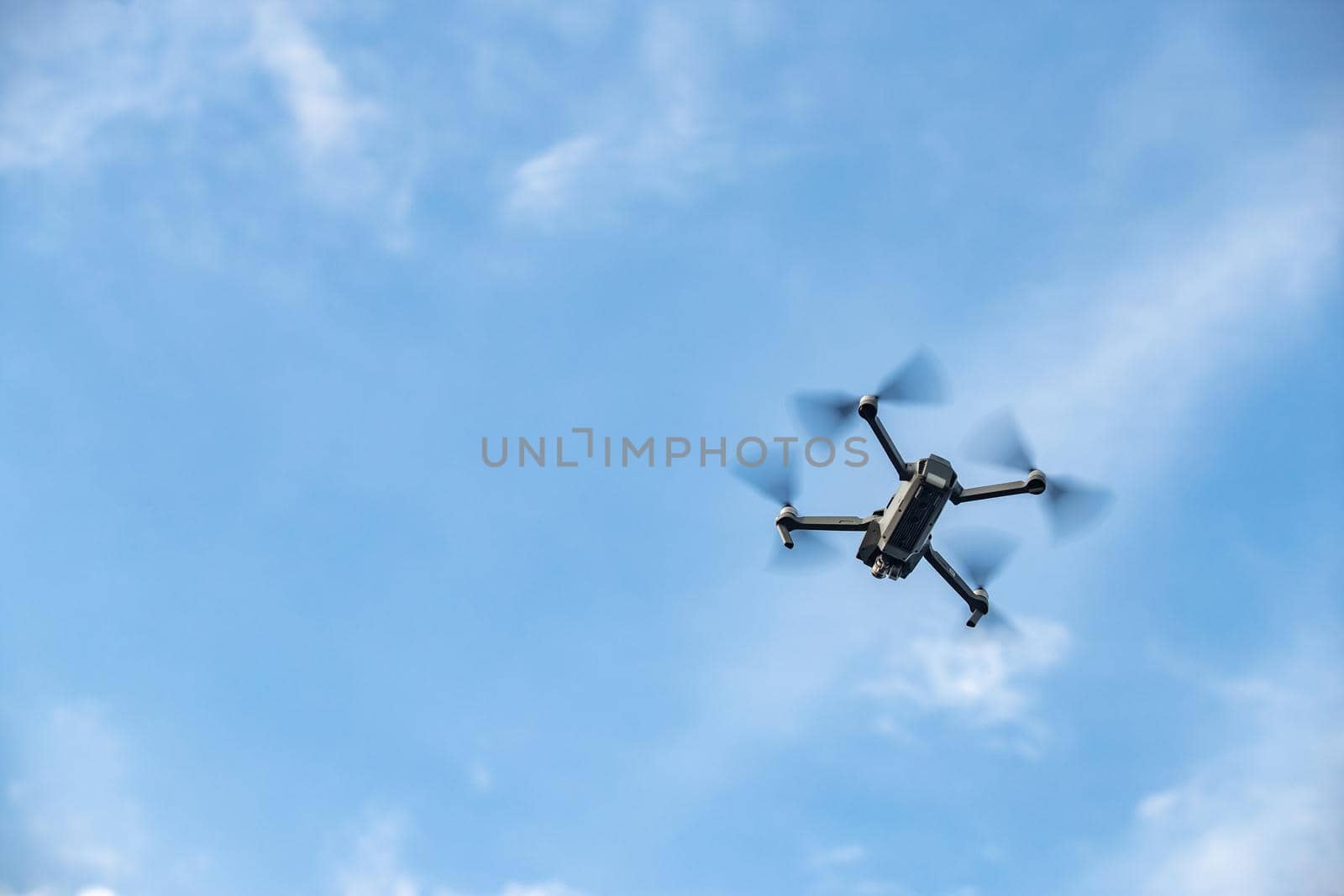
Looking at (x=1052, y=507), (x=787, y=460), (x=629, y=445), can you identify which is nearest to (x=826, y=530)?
(x=787, y=460)

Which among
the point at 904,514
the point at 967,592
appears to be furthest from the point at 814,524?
the point at 967,592

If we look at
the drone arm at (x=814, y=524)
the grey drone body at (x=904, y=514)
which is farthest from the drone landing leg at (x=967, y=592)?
the drone arm at (x=814, y=524)

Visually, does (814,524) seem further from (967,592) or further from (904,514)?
(967,592)

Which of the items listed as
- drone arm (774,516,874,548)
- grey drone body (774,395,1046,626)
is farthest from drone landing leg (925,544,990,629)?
drone arm (774,516,874,548)

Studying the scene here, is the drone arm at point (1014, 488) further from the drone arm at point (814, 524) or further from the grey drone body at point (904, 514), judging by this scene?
the drone arm at point (814, 524)

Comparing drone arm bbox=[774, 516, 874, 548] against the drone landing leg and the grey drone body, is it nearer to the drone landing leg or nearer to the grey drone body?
the grey drone body
